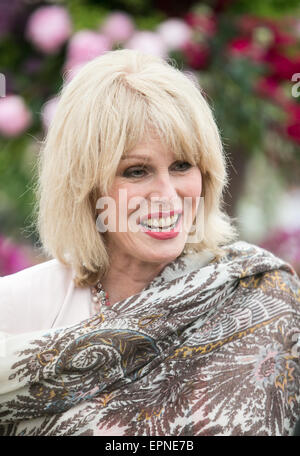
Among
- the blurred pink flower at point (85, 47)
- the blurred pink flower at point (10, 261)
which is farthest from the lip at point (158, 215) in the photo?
the blurred pink flower at point (10, 261)

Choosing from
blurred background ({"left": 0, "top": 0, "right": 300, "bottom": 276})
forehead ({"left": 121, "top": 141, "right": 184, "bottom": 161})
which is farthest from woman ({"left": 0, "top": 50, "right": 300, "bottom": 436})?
blurred background ({"left": 0, "top": 0, "right": 300, "bottom": 276})

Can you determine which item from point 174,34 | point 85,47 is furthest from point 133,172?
point 174,34

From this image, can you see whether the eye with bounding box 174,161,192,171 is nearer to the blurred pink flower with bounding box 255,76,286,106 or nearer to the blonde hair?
the blonde hair

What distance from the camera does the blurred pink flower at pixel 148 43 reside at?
306 centimetres

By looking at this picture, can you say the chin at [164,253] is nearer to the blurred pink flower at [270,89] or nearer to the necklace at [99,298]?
the necklace at [99,298]

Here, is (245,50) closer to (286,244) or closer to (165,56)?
(165,56)

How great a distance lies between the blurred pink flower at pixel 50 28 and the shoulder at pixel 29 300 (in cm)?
164

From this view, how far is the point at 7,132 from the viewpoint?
3299mm

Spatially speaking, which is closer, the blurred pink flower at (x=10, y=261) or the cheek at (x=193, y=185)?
the cheek at (x=193, y=185)

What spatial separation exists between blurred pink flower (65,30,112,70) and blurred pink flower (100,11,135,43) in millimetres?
95

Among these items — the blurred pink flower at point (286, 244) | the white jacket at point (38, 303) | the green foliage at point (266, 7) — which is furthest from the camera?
the blurred pink flower at point (286, 244)

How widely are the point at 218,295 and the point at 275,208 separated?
2475 mm

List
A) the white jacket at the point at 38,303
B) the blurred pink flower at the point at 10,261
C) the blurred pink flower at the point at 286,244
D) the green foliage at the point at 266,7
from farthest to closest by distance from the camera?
the blurred pink flower at the point at 286,244 → the green foliage at the point at 266,7 → the blurred pink flower at the point at 10,261 → the white jacket at the point at 38,303

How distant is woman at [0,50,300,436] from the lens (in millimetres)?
1721
